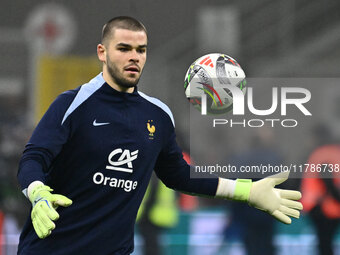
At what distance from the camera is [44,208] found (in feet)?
12.6

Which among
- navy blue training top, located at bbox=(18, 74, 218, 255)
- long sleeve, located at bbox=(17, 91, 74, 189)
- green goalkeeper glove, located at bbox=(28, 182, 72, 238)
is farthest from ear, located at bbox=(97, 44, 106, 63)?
green goalkeeper glove, located at bbox=(28, 182, 72, 238)

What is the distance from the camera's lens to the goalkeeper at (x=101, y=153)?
4.28 m

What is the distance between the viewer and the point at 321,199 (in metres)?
8.58

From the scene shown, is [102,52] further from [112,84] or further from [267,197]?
[267,197]

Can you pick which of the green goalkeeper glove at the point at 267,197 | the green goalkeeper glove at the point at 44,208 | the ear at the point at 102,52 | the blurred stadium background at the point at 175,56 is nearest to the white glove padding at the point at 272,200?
the green goalkeeper glove at the point at 267,197

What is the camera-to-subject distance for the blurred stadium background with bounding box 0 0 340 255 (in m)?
9.07

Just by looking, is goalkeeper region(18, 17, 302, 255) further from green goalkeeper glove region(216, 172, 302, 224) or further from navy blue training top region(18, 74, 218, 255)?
green goalkeeper glove region(216, 172, 302, 224)

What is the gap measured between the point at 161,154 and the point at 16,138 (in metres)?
7.67

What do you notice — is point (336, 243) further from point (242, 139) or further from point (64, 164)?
point (64, 164)

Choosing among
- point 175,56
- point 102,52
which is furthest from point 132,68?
point 175,56

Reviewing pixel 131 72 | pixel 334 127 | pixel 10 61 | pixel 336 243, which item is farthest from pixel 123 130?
pixel 10 61

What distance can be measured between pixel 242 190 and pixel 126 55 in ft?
3.72

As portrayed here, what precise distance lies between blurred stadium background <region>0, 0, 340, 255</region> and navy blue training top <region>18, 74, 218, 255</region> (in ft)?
12.6

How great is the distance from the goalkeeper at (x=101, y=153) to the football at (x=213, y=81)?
2.04 feet
